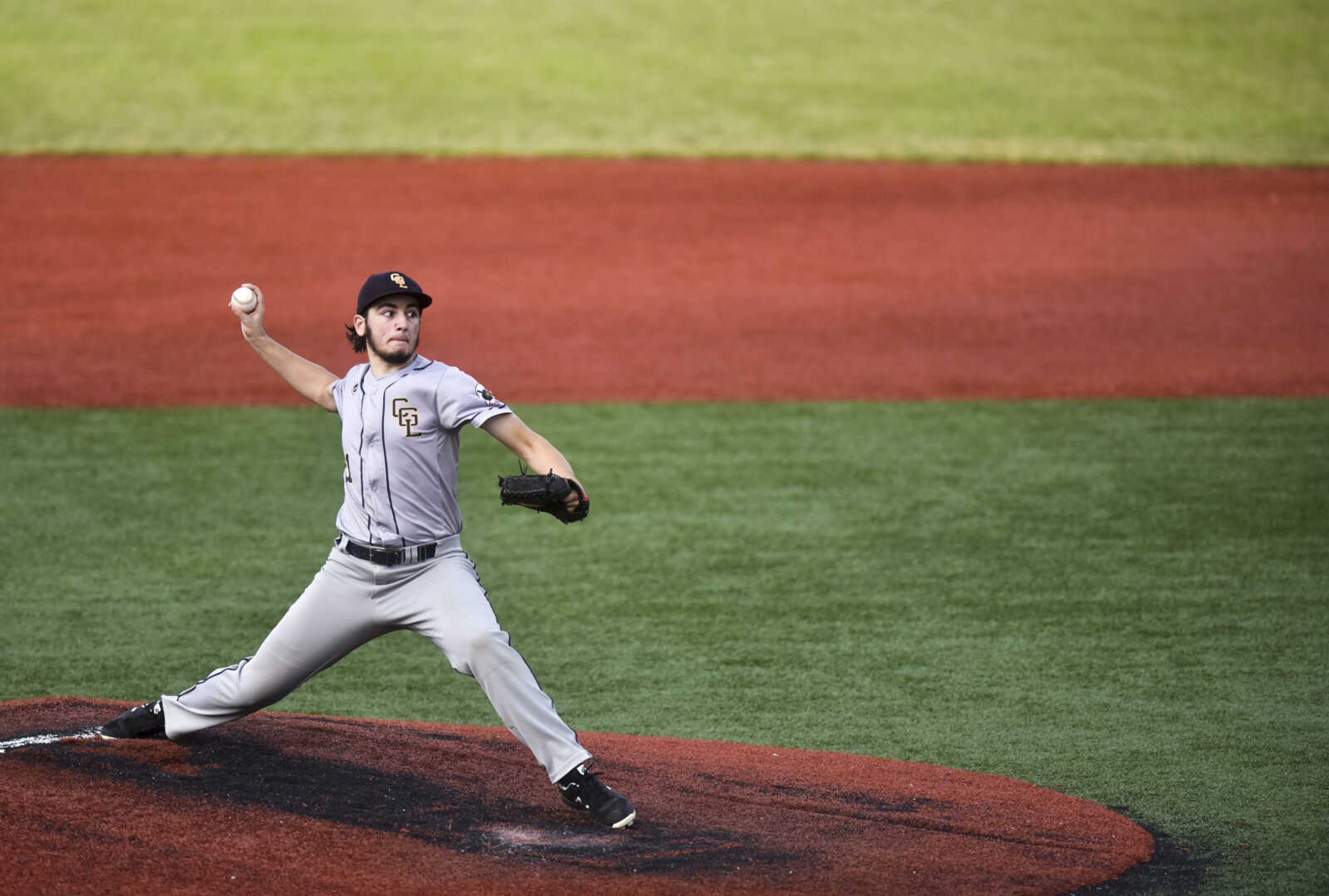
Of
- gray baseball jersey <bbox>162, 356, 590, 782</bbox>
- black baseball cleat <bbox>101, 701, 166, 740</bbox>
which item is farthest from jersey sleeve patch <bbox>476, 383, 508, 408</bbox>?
black baseball cleat <bbox>101, 701, 166, 740</bbox>

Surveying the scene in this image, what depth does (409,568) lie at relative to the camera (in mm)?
4695

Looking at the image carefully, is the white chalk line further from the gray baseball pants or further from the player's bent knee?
the player's bent knee

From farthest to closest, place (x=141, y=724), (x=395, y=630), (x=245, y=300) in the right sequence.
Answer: (x=141, y=724) < (x=245, y=300) < (x=395, y=630)

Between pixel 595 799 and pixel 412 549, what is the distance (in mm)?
902

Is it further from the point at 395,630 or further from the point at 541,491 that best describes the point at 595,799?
the point at 541,491

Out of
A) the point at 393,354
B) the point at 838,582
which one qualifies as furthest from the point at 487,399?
the point at 838,582

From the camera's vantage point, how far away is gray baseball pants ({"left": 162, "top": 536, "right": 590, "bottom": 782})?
4578 mm

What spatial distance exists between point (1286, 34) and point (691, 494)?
21556 mm

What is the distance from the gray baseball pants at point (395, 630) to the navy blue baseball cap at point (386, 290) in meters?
0.74

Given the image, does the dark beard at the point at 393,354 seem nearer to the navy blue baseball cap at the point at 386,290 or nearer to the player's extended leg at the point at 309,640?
the navy blue baseball cap at the point at 386,290

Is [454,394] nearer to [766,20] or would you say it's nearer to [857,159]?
[857,159]

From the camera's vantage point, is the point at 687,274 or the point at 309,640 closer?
the point at 309,640

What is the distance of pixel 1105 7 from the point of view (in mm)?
28750

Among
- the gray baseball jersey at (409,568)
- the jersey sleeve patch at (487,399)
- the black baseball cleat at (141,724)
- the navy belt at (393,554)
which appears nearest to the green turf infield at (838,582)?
the black baseball cleat at (141,724)
